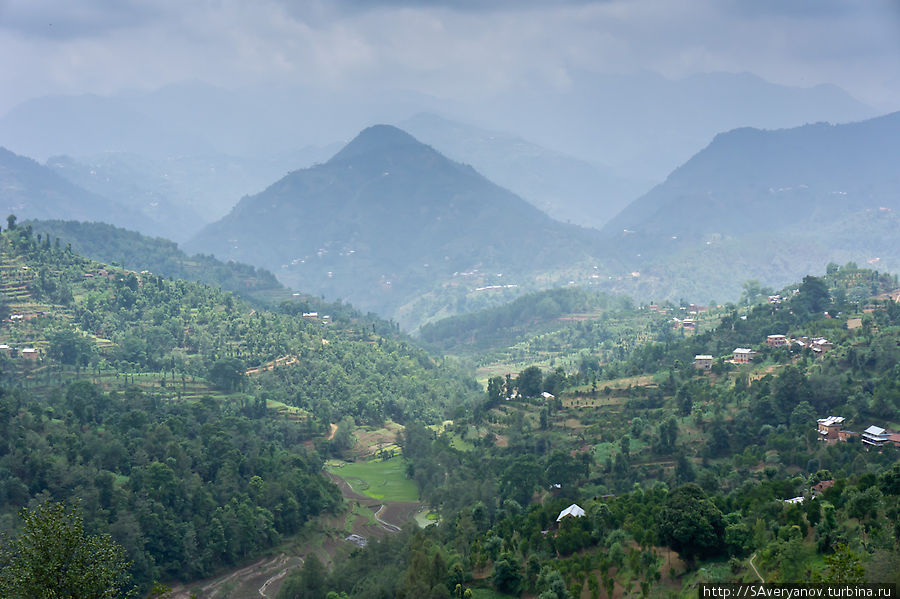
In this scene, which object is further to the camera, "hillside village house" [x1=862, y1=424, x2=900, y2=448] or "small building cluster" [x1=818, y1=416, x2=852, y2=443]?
"small building cluster" [x1=818, y1=416, x2=852, y2=443]

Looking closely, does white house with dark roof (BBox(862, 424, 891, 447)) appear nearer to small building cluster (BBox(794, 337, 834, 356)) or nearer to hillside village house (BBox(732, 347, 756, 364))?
small building cluster (BBox(794, 337, 834, 356))

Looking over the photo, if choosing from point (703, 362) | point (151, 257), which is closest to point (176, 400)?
point (703, 362)

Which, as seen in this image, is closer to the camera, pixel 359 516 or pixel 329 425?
pixel 359 516

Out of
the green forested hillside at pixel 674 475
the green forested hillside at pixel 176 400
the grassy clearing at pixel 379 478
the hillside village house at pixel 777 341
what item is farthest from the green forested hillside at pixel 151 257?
the hillside village house at pixel 777 341

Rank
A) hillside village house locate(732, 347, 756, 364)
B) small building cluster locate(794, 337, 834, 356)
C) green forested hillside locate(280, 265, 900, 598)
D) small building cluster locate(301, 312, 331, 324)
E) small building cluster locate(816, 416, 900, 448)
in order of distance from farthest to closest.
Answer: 1. small building cluster locate(301, 312, 331, 324)
2. hillside village house locate(732, 347, 756, 364)
3. small building cluster locate(794, 337, 834, 356)
4. small building cluster locate(816, 416, 900, 448)
5. green forested hillside locate(280, 265, 900, 598)

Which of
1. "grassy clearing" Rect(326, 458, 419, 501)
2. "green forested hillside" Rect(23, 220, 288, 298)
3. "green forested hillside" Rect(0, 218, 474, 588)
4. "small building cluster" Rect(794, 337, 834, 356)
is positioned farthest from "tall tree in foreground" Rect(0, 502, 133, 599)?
"green forested hillside" Rect(23, 220, 288, 298)

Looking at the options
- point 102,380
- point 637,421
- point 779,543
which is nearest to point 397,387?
point 102,380

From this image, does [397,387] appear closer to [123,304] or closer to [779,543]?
[123,304]
